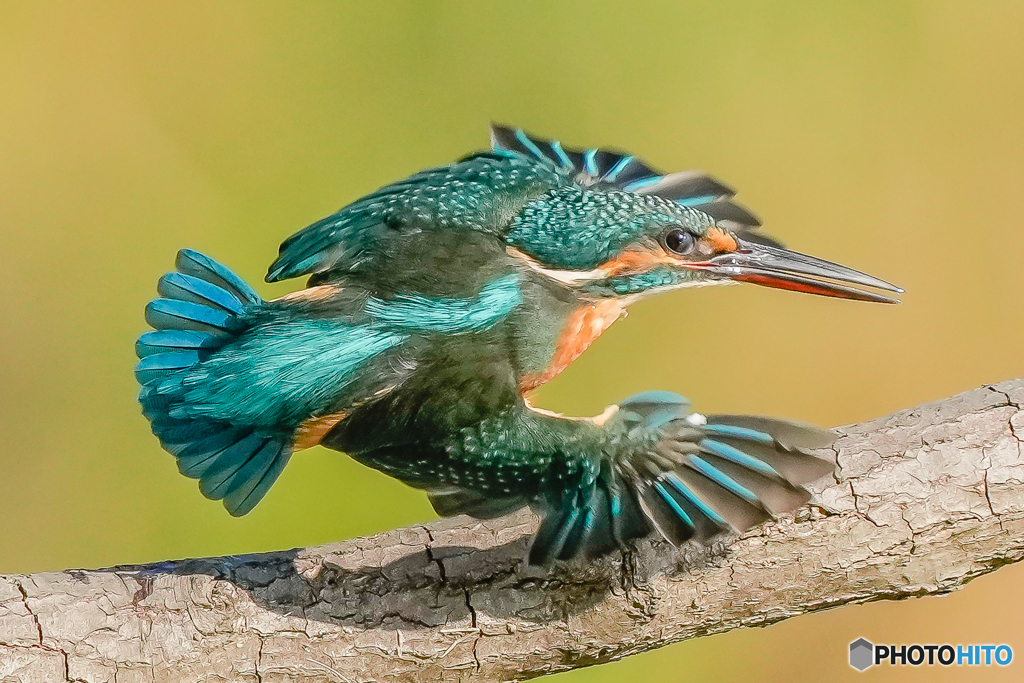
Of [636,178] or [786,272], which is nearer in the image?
[786,272]

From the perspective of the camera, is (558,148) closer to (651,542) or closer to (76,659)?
(651,542)

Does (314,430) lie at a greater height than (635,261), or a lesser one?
lesser

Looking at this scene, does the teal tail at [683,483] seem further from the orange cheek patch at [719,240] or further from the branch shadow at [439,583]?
the orange cheek patch at [719,240]

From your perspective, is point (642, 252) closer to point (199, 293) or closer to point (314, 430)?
point (314, 430)

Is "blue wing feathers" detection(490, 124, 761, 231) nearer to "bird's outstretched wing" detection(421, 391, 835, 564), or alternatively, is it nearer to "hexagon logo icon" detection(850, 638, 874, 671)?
"bird's outstretched wing" detection(421, 391, 835, 564)

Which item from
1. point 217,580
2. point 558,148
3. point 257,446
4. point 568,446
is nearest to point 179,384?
point 257,446

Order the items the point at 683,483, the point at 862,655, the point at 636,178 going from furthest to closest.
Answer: the point at 862,655, the point at 636,178, the point at 683,483

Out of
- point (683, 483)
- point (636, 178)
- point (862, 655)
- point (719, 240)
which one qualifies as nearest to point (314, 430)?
point (683, 483)

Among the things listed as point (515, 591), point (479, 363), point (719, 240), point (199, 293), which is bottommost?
point (515, 591)
